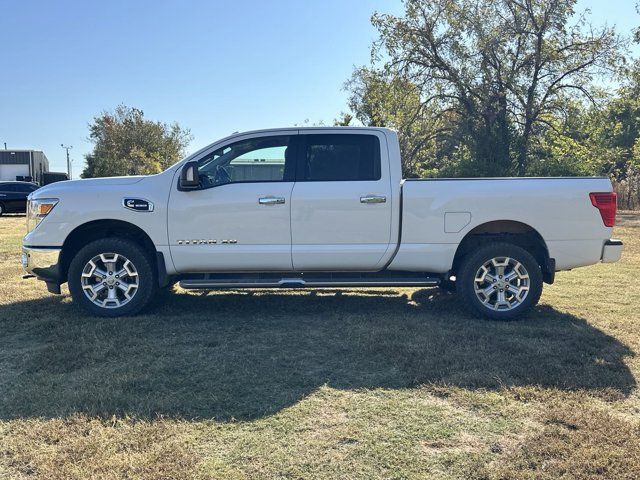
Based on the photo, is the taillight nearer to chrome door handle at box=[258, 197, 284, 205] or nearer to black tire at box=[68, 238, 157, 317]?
chrome door handle at box=[258, 197, 284, 205]

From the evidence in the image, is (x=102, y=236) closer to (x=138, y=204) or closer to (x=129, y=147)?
(x=138, y=204)

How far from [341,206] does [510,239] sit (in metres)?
1.93

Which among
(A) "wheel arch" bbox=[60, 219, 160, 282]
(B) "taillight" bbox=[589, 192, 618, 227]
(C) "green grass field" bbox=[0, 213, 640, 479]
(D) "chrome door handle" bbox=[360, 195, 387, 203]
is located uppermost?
(D) "chrome door handle" bbox=[360, 195, 387, 203]

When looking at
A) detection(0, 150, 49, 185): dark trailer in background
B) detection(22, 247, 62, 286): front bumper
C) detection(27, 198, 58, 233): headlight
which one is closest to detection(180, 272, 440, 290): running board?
detection(22, 247, 62, 286): front bumper

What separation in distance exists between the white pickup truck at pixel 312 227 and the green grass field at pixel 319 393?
0.44 metres

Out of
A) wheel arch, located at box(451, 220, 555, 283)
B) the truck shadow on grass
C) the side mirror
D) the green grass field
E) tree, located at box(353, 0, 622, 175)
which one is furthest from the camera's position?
tree, located at box(353, 0, 622, 175)

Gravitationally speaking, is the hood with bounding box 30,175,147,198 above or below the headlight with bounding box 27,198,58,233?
above

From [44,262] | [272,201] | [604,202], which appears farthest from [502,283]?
[44,262]

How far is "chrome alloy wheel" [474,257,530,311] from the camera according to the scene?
18.3 ft

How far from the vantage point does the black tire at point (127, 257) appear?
5.53 metres

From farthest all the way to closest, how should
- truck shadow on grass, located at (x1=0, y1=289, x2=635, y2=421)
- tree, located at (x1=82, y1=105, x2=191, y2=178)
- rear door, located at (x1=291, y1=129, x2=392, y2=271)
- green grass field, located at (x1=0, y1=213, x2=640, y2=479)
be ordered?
1. tree, located at (x1=82, y1=105, x2=191, y2=178)
2. rear door, located at (x1=291, y1=129, x2=392, y2=271)
3. truck shadow on grass, located at (x1=0, y1=289, x2=635, y2=421)
4. green grass field, located at (x1=0, y1=213, x2=640, y2=479)

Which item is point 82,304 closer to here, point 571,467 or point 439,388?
point 439,388

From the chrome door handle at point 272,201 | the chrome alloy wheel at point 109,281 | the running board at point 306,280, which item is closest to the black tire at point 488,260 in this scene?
the running board at point 306,280

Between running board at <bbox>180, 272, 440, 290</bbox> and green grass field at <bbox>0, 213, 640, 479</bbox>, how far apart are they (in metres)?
0.38
